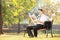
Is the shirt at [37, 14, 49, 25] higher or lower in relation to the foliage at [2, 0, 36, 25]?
lower

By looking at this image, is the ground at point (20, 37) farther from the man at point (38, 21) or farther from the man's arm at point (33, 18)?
the man's arm at point (33, 18)

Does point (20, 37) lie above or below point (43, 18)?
below

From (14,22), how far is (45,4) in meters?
0.67

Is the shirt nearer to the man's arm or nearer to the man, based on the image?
the man

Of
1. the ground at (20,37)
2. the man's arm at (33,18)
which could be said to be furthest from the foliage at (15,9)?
the ground at (20,37)

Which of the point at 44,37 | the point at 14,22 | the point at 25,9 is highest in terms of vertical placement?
the point at 25,9

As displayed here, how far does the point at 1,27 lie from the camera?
3.90m

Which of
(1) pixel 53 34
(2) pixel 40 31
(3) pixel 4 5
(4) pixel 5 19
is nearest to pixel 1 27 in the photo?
(4) pixel 5 19

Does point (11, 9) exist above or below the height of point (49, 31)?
above

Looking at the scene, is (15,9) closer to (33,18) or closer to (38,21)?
(33,18)

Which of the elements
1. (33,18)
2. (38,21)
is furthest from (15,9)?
(38,21)

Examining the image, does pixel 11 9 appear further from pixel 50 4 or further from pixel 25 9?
pixel 50 4

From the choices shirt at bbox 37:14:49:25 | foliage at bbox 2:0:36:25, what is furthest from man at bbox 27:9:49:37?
foliage at bbox 2:0:36:25

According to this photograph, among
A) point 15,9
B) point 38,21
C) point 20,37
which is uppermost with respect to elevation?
point 15,9
